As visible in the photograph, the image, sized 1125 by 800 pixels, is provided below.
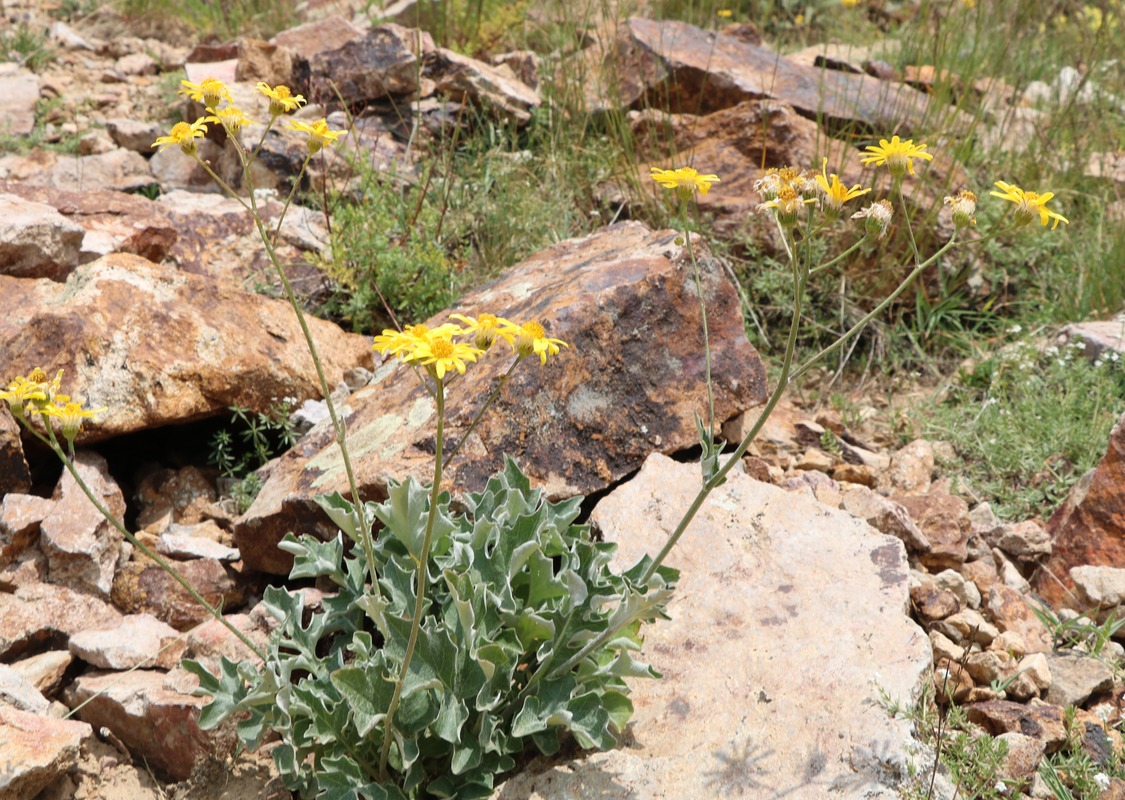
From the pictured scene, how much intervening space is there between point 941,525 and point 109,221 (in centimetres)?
335

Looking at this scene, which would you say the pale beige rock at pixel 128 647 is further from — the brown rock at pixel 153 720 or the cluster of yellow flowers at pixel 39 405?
the cluster of yellow flowers at pixel 39 405

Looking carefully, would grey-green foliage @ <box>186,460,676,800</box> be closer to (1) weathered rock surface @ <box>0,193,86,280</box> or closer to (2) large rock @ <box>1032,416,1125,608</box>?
(2) large rock @ <box>1032,416,1125,608</box>

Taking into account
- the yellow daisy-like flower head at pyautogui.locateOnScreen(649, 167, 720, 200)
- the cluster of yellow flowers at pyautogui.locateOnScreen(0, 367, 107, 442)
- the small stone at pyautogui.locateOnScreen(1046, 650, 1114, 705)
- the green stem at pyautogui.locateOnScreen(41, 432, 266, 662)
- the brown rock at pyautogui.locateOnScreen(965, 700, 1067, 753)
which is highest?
the yellow daisy-like flower head at pyautogui.locateOnScreen(649, 167, 720, 200)

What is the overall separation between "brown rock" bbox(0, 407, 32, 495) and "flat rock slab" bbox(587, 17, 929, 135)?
328cm

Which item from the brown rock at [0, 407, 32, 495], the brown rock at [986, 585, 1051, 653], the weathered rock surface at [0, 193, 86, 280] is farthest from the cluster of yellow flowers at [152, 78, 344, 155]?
the brown rock at [986, 585, 1051, 653]

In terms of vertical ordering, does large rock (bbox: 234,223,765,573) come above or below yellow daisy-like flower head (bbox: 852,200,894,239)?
below

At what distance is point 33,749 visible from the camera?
226 cm

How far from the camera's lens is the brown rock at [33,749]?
7.29 ft

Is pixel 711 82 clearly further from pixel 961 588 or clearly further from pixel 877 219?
pixel 877 219

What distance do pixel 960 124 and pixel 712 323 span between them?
2.69 m

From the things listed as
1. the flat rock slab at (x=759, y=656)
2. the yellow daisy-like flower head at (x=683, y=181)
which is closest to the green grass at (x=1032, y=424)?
the flat rock slab at (x=759, y=656)

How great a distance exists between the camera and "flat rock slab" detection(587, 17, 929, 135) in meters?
5.25

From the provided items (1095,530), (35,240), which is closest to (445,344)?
(1095,530)

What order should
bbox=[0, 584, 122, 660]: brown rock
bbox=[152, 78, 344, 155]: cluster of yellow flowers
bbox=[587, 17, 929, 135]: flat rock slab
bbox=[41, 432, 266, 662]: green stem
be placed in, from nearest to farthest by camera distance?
1. bbox=[41, 432, 266, 662]: green stem
2. bbox=[152, 78, 344, 155]: cluster of yellow flowers
3. bbox=[0, 584, 122, 660]: brown rock
4. bbox=[587, 17, 929, 135]: flat rock slab
